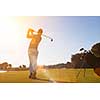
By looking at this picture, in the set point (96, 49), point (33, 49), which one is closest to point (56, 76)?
point (33, 49)

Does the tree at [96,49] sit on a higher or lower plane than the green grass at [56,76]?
higher

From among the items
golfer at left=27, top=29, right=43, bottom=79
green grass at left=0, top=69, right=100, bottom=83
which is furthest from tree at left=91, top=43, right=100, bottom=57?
golfer at left=27, top=29, right=43, bottom=79

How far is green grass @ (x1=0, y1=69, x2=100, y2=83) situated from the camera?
83.6 inches

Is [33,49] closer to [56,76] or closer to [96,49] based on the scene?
[56,76]

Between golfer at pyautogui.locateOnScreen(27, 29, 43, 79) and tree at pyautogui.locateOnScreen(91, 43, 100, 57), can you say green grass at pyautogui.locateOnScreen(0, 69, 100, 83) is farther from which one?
tree at pyautogui.locateOnScreen(91, 43, 100, 57)

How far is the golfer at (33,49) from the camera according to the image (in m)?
2.13

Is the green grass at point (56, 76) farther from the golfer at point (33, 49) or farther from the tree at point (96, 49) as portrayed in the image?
the tree at point (96, 49)

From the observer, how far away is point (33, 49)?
Answer: 7.02 ft

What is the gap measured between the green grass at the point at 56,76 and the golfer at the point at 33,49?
4 centimetres

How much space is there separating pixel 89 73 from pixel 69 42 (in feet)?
1.06

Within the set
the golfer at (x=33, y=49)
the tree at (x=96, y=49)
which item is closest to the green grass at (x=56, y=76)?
the golfer at (x=33, y=49)
